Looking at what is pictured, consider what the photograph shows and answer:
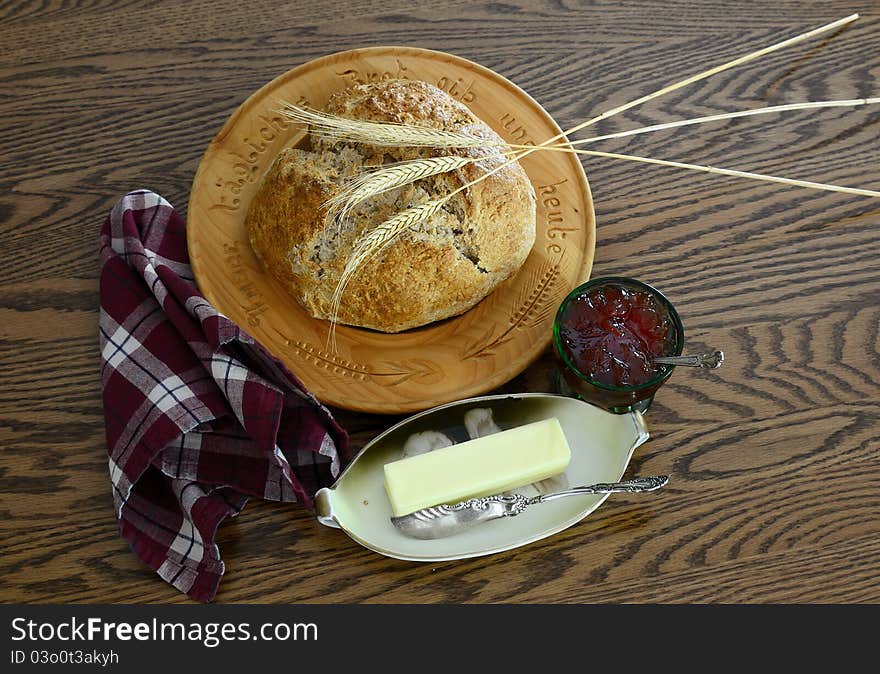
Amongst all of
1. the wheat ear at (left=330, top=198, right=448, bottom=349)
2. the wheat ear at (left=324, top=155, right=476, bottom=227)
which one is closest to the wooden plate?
the wheat ear at (left=330, top=198, right=448, bottom=349)

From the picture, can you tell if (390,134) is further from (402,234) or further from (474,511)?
(474,511)

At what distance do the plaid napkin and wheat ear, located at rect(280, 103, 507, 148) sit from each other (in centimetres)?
43

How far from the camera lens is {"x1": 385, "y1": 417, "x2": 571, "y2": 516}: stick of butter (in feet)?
5.23

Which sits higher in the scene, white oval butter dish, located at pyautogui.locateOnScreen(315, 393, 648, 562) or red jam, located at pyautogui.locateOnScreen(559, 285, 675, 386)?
red jam, located at pyautogui.locateOnScreen(559, 285, 675, 386)

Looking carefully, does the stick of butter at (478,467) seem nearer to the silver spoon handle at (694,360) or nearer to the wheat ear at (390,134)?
the silver spoon handle at (694,360)

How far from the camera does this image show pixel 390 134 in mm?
1552

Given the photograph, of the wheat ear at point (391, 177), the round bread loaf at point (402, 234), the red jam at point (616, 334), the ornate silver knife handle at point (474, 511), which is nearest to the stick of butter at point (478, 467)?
the ornate silver knife handle at point (474, 511)

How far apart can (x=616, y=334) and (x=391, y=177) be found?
1.72 feet

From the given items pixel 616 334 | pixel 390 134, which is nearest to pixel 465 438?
pixel 616 334

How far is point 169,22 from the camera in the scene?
6.74ft

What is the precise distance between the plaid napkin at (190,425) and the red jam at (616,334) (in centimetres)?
51

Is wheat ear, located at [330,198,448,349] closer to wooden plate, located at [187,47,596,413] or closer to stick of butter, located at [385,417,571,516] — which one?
wooden plate, located at [187,47,596,413]

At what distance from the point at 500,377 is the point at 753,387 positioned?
1.92ft

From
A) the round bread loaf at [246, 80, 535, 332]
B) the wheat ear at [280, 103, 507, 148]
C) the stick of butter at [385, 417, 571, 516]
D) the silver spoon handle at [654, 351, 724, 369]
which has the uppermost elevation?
the wheat ear at [280, 103, 507, 148]
